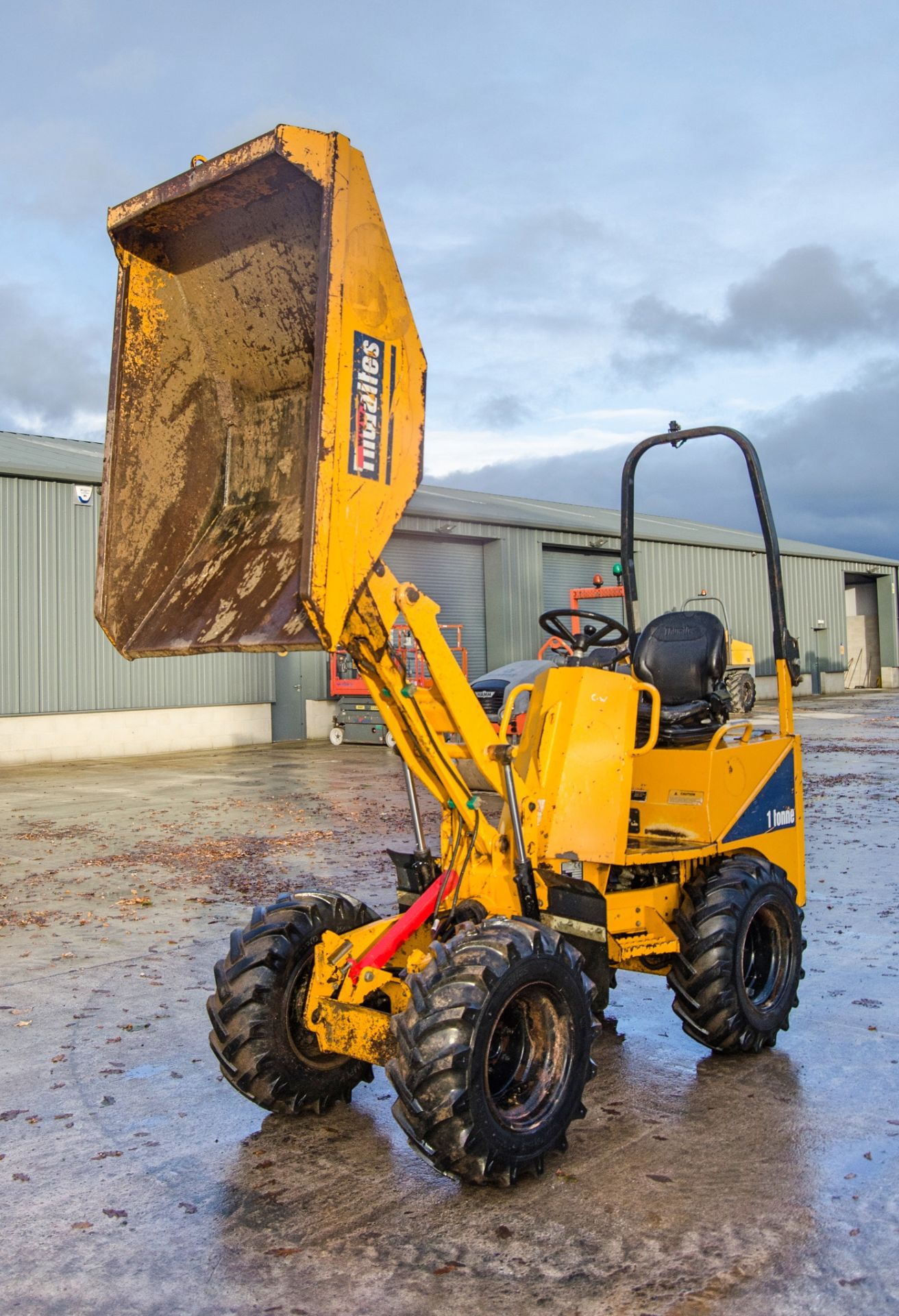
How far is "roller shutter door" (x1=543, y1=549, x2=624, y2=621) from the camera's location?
29359 millimetres

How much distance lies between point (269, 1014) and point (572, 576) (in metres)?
26.4

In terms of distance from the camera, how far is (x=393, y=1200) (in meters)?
3.73

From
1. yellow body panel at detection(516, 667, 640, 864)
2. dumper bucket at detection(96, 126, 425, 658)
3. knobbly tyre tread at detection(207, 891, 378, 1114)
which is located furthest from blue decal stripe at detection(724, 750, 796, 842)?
dumper bucket at detection(96, 126, 425, 658)

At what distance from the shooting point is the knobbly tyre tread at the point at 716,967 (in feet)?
15.6

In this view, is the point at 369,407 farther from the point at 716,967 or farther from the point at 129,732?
Answer: the point at 129,732

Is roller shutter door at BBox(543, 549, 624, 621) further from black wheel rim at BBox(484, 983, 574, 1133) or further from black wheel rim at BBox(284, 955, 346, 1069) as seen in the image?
black wheel rim at BBox(484, 983, 574, 1133)

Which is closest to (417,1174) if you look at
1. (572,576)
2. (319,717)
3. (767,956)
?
(767,956)

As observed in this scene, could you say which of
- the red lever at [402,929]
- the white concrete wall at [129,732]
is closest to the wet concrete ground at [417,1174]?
the red lever at [402,929]

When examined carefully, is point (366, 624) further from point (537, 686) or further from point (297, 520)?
point (537, 686)

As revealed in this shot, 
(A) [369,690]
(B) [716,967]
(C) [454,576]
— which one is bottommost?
(B) [716,967]

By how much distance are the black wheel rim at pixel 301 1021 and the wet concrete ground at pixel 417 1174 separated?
→ 263 millimetres

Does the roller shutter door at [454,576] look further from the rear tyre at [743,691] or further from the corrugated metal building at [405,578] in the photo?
the rear tyre at [743,691]

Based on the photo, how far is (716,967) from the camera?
15.6ft

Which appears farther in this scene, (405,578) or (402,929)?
(405,578)
